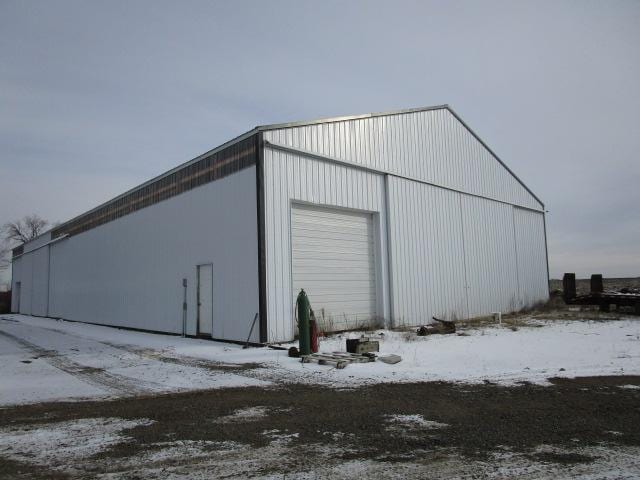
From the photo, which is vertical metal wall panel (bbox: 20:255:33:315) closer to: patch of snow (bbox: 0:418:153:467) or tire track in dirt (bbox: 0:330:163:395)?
tire track in dirt (bbox: 0:330:163:395)

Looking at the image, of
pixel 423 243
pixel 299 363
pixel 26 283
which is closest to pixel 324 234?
pixel 423 243

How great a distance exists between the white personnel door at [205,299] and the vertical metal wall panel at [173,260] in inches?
10.8

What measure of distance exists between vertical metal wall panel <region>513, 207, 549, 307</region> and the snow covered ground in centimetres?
871

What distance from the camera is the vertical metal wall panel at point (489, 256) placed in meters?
20.4

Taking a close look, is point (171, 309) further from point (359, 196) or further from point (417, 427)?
point (417, 427)

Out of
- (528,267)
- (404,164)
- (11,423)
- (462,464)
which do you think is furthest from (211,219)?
(528,267)

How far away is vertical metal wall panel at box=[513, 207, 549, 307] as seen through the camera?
2397 cm

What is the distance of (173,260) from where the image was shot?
681 inches

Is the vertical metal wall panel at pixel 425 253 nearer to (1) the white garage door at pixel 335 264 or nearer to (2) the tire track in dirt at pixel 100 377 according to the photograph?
(1) the white garage door at pixel 335 264

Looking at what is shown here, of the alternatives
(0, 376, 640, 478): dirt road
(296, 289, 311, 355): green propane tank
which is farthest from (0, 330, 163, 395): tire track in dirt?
(296, 289, 311, 355): green propane tank

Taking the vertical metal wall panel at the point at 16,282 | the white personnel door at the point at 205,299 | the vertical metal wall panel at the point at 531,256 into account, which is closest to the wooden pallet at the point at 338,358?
the white personnel door at the point at 205,299

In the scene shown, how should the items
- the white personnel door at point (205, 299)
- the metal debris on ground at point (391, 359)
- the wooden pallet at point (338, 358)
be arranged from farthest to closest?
the white personnel door at point (205, 299)
the metal debris on ground at point (391, 359)
the wooden pallet at point (338, 358)

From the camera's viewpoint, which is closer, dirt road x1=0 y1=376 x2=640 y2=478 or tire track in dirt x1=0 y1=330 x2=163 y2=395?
dirt road x1=0 y1=376 x2=640 y2=478

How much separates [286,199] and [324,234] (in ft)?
6.41
